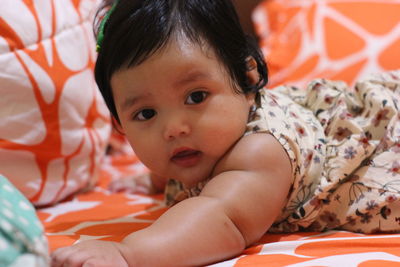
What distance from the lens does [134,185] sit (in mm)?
1240

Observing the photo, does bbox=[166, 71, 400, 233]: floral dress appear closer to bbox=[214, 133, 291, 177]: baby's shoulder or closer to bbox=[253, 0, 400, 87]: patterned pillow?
bbox=[214, 133, 291, 177]: baby's shoulder

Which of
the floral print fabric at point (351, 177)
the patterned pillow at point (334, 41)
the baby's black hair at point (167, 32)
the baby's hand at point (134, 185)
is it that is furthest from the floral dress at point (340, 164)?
the patterned pillow at point (334, 41)

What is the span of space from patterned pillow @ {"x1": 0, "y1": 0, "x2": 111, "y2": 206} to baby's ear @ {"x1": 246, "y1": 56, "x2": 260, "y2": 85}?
1.38ft

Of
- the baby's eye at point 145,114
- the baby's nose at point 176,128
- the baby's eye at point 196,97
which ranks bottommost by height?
the baby's nose at point 176,128

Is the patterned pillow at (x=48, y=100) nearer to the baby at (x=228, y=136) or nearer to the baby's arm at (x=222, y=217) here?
the baby at (x=228, y=136)

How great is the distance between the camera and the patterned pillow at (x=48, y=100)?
1.00m

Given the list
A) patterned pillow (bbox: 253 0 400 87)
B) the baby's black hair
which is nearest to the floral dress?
the baby's black hair

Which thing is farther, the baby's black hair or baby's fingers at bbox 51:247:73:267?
the baby's black hair

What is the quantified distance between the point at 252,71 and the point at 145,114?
0.22 metres

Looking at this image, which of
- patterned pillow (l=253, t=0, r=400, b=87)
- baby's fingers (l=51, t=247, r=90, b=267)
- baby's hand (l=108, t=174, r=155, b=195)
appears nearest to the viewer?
baby's fingers (l=51, t=247, r=90, b=267)

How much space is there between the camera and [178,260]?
0.69 metres

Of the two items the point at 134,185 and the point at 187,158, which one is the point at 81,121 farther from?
the point at 187,158

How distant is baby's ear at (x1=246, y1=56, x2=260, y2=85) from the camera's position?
3.05ft

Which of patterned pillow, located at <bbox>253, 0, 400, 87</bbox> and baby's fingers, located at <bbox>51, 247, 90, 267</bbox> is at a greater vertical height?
patterned pillow, located at <bbox>253, 0, 400, 87</bbox>
